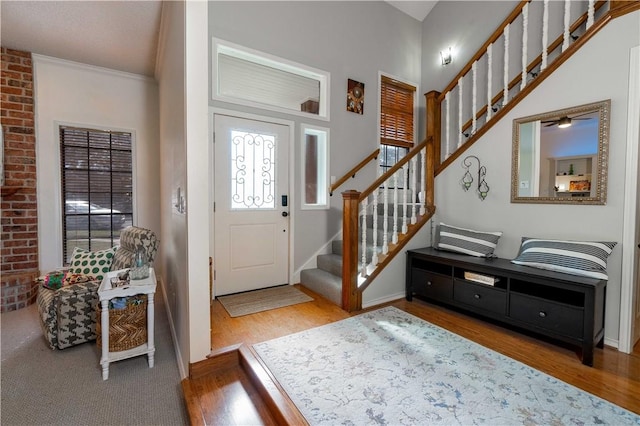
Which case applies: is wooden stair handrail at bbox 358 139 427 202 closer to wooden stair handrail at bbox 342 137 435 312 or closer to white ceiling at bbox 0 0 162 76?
wooden stair handrail at bbox 342 137 435 312

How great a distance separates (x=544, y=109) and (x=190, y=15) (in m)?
2.97

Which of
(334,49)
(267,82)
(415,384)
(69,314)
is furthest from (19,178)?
(415,384)

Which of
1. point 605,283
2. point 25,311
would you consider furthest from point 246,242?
point 605,283

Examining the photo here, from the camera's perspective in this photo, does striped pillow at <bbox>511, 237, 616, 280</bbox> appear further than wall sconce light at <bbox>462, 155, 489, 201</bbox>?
No

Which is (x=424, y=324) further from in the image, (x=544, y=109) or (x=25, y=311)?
(x=25, y=311)

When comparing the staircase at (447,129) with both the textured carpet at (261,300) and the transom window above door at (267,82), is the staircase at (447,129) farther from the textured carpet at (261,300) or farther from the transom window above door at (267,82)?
the transom window above door at (267,82)

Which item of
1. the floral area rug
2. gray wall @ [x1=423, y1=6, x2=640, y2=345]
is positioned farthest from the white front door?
gray wall @ [x1=423, y1=6, x2=640, y2=345]

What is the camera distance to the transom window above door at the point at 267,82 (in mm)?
3211

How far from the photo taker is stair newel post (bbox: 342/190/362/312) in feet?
9.07

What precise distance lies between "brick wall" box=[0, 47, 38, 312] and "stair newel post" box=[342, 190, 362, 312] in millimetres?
3732

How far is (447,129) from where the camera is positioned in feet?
11.1

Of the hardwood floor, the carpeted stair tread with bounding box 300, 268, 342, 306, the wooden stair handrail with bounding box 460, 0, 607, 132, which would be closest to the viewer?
the hardwood floor

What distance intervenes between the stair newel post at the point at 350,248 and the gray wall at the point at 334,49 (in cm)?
102

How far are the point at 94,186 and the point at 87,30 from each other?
6.45 ft
